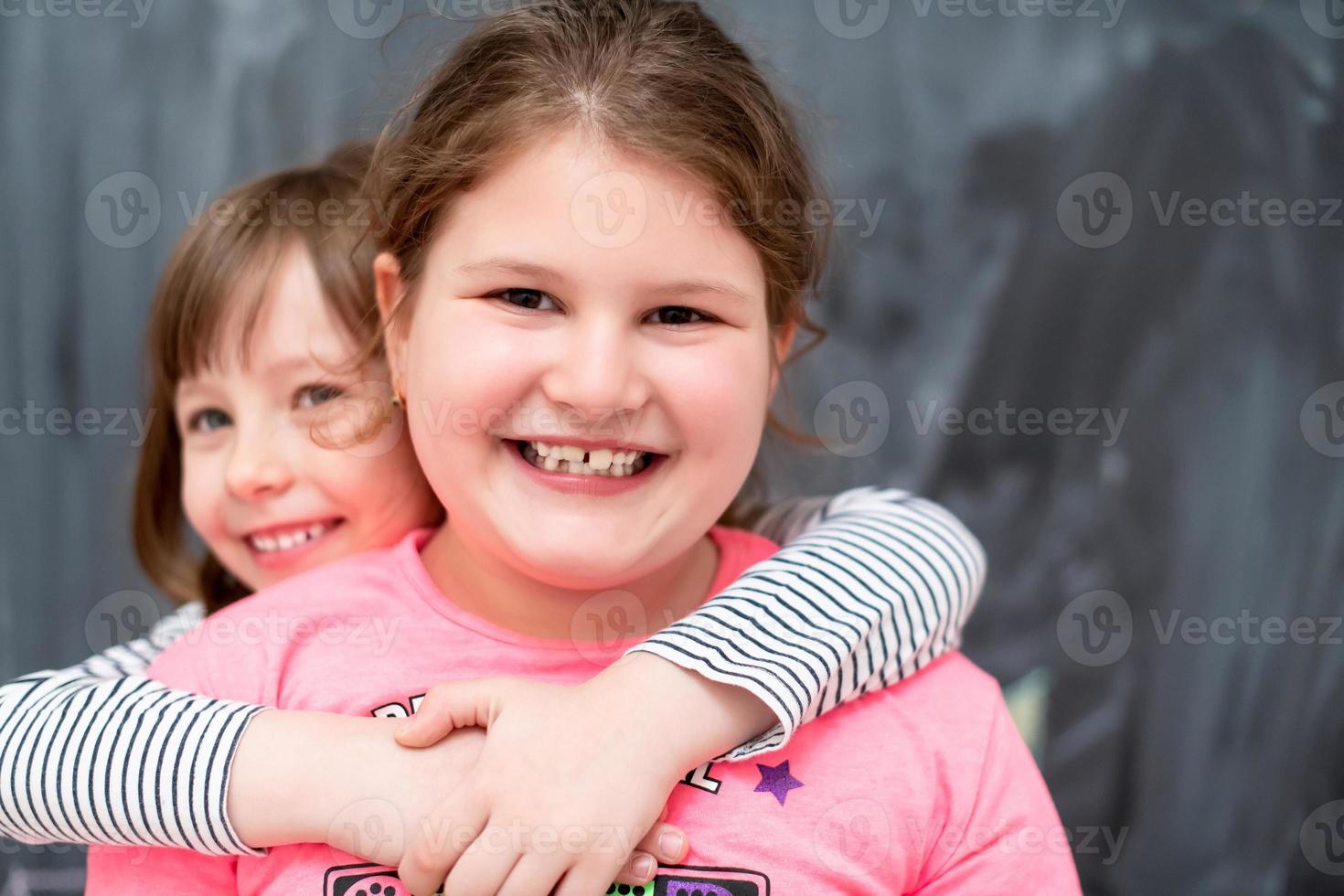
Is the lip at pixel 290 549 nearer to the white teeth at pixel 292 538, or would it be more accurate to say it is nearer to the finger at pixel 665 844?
the white teeth at pixel 292 538

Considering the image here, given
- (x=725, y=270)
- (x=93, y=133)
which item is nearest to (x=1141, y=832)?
(x=725, y=270)

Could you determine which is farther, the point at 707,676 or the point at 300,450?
the point at 300,450

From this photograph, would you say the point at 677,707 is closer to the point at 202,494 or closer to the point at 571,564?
the point at 571,564

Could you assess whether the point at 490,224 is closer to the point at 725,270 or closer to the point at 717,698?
the point at 725,270

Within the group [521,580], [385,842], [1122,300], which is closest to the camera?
[385,842]

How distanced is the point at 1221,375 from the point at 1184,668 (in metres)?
0.44

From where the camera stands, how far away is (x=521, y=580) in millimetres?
1194

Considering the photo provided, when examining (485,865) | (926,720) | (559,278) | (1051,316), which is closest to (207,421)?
(559,278)

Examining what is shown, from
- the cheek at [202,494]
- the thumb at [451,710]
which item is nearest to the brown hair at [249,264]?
the cheek at [202,494]

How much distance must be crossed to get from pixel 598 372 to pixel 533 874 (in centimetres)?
40

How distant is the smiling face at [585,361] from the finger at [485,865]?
0.25 meters

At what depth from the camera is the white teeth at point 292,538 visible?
4.70 feet

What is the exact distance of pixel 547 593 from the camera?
1190mm

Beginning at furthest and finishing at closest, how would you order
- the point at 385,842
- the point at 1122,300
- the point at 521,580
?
the point at 1122,300, the point at 521,580, the point at 385,842
